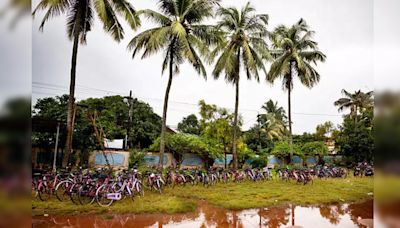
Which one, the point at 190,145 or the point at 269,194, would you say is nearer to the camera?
the point at 269,194

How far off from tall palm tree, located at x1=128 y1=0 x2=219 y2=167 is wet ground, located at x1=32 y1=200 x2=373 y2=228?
2.47m

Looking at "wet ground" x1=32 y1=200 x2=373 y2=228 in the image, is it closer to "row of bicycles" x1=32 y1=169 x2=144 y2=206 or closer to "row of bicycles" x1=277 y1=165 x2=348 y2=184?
"row of bicycles" x1=32 y1=169 x2=144 y2=206

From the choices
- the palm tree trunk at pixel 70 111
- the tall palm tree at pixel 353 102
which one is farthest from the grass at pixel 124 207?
the tall palm tree at pixel 353 102

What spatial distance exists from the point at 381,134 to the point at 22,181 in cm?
89

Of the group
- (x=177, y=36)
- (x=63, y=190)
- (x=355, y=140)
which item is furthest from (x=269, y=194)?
(x=355, y=140)

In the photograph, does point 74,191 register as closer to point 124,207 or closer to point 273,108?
point 124,207

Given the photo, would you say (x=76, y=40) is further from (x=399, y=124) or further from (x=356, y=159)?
(x=356, y=159)

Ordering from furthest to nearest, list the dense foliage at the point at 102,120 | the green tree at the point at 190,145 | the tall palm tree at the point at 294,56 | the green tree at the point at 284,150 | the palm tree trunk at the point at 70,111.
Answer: the green tree at the point at 284,150
the tall palm tree at the point at 294,56
the green tree at the point at 190,145
the dense foliage at the point at 102,120
the palm tree trunk at the point at 70,111

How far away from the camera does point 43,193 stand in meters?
4.46

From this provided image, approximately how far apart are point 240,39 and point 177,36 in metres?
2.27

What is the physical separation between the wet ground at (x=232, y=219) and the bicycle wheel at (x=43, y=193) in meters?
0.63

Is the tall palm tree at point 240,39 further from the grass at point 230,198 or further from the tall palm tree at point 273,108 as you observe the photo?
the tall palm tree at point 273,108

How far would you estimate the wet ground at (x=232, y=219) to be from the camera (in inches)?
143

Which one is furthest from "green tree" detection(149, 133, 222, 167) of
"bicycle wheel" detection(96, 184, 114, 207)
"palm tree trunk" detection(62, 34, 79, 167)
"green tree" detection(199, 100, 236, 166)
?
"bicycle wheel" detection(96, 184, 114, 207)
